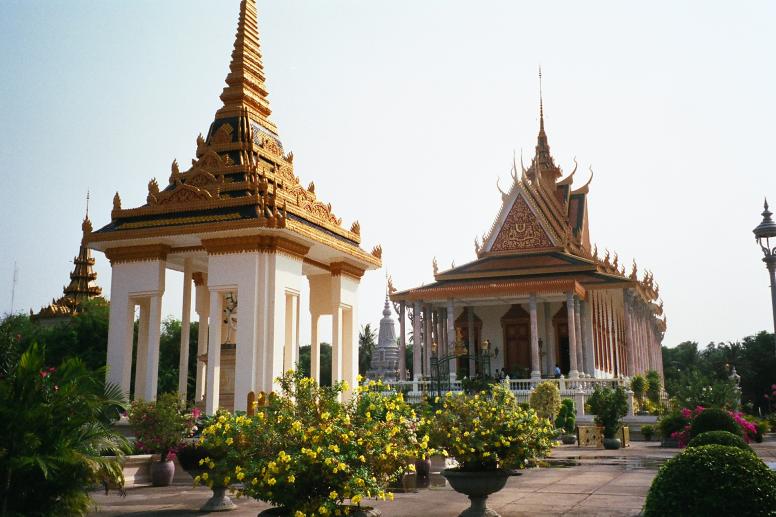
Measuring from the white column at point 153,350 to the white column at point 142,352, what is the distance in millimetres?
313

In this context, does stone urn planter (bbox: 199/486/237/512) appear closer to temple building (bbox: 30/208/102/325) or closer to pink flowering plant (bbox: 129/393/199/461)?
pink flowering plant (bbox: 129/393/199/461)

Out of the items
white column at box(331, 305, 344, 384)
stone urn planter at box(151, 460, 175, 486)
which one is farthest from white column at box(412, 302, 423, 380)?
stone urn planter at box(151, 460, 175, 486)

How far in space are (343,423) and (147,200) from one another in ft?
39.0

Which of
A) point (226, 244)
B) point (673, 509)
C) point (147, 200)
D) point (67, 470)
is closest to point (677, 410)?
point (226, 244)

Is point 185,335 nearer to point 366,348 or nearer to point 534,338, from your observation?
point 534,338

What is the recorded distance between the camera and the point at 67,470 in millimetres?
6801

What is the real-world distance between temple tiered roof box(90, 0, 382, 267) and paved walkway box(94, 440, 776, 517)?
578cm

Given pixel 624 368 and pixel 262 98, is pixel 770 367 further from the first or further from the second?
pixel 262 98

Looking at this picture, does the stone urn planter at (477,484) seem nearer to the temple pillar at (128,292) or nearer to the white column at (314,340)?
the temple pillar at (128,292)

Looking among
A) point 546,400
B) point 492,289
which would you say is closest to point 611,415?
point 546,400

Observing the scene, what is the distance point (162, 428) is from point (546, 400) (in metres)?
15.4

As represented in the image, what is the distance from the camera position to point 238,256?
16250 millimetres

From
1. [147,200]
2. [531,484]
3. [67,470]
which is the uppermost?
[147,200]

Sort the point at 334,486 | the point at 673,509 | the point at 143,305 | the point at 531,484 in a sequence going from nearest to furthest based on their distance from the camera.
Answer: the point at 673,509 < the point at 334,486 < the point at 531,484 < the point at 143,305
